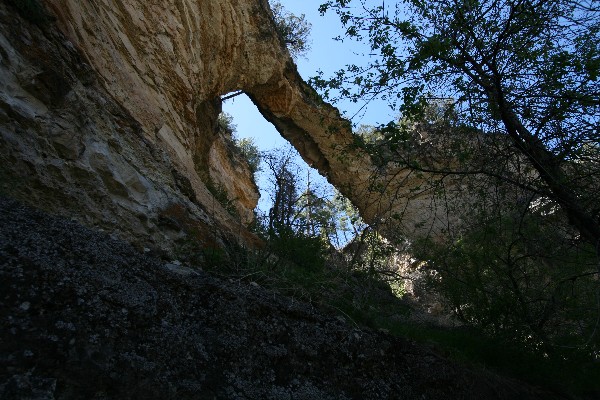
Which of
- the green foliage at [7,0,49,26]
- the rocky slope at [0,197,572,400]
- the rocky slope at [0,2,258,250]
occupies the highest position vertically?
the green foliage at [7,0,49,26]

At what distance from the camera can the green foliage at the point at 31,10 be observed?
428 centimetres

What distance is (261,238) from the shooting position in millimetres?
8219

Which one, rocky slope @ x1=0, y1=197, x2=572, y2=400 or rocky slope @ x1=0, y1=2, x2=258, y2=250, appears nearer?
rocky slope @ x1=0, y1=197, x2=572, y2=400

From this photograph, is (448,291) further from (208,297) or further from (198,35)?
(198,35)

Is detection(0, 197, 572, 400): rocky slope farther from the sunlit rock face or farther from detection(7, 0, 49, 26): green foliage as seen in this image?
detection(7, 0, 49, 26): green foliage

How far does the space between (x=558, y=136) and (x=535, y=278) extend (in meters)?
3.47

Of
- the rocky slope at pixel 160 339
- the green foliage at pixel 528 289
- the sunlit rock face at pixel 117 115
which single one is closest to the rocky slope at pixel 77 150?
the sunlit rock face at pixel 117 115

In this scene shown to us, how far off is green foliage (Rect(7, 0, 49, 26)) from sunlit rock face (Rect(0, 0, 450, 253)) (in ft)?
0.23

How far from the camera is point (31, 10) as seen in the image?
4355mm

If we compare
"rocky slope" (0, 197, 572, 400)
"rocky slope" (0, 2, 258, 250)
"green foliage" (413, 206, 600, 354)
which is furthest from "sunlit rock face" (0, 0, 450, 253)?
"green foliage" (413, 206, 600, 354)

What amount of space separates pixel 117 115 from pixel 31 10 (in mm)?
1361

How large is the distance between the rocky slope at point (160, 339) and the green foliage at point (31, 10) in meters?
2.42

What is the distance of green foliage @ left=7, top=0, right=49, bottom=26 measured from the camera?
4281mm

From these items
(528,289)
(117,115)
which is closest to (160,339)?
(117,115)
